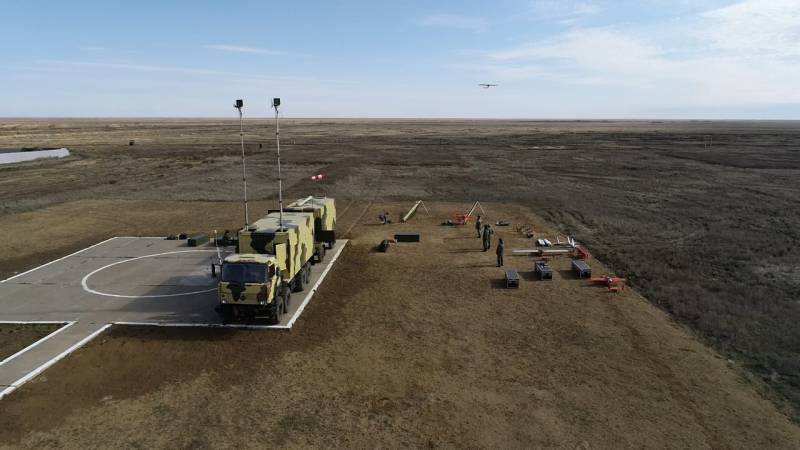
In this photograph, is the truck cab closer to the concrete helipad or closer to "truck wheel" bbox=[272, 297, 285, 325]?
"truck wheel" bbox=[272, 297, 285, 325]

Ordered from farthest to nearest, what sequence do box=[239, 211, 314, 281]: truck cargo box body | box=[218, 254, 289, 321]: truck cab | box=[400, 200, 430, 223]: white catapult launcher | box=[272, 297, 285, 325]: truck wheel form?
1. box=[400, 200, 430, 223]: white catapult launcher
2. box=[239, 211, 314, 281]: truck cargo box body
3. box=[272, 297, 285, 325]: truck wheel
4. box=[218, 254, 289, 321]: truck cab

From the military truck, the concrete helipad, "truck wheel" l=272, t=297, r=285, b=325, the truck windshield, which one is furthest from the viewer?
the military truck

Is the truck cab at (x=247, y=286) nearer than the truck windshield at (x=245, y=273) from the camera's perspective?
Yes

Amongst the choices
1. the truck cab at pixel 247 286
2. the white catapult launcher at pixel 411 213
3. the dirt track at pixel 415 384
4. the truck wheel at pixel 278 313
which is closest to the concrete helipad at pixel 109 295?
the truck wheel at pixel 278 313

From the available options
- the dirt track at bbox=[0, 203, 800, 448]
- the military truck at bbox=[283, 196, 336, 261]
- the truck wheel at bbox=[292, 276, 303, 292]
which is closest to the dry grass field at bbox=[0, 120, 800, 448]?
the dirt track at bbox=[0, 203, 800, 448]

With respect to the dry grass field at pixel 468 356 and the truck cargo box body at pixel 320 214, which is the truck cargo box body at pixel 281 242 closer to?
the dry grass field at pixel 468 356

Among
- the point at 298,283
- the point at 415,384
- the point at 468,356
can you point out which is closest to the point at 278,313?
the point at 298,283
